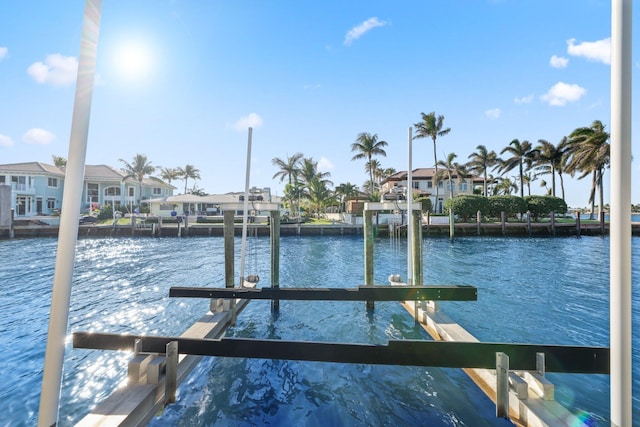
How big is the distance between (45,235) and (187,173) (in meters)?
48.1

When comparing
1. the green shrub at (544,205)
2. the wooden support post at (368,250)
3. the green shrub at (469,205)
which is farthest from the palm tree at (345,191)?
the wooden support post at (368,250)

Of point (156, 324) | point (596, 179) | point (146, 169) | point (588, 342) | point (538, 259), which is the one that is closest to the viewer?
point (588, 342)

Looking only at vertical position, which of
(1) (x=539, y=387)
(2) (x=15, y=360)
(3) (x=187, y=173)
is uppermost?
(3) (x=187, y=173)

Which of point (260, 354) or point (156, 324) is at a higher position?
point (260, 354)

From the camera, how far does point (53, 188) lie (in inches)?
1668

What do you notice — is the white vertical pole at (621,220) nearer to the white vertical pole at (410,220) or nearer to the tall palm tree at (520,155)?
the white vertical pole at (410,220)

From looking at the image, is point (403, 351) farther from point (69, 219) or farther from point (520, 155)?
point (520, 155)

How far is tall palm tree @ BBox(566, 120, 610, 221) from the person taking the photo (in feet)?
117

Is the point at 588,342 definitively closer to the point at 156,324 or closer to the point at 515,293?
the point at 515,293

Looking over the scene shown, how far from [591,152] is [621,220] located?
151 ft

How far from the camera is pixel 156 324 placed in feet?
25.9

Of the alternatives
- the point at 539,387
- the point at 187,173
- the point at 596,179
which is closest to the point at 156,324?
the point at 539,387

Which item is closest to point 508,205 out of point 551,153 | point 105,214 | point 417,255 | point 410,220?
point 551,153

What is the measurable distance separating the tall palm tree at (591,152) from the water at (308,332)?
1078 inches
